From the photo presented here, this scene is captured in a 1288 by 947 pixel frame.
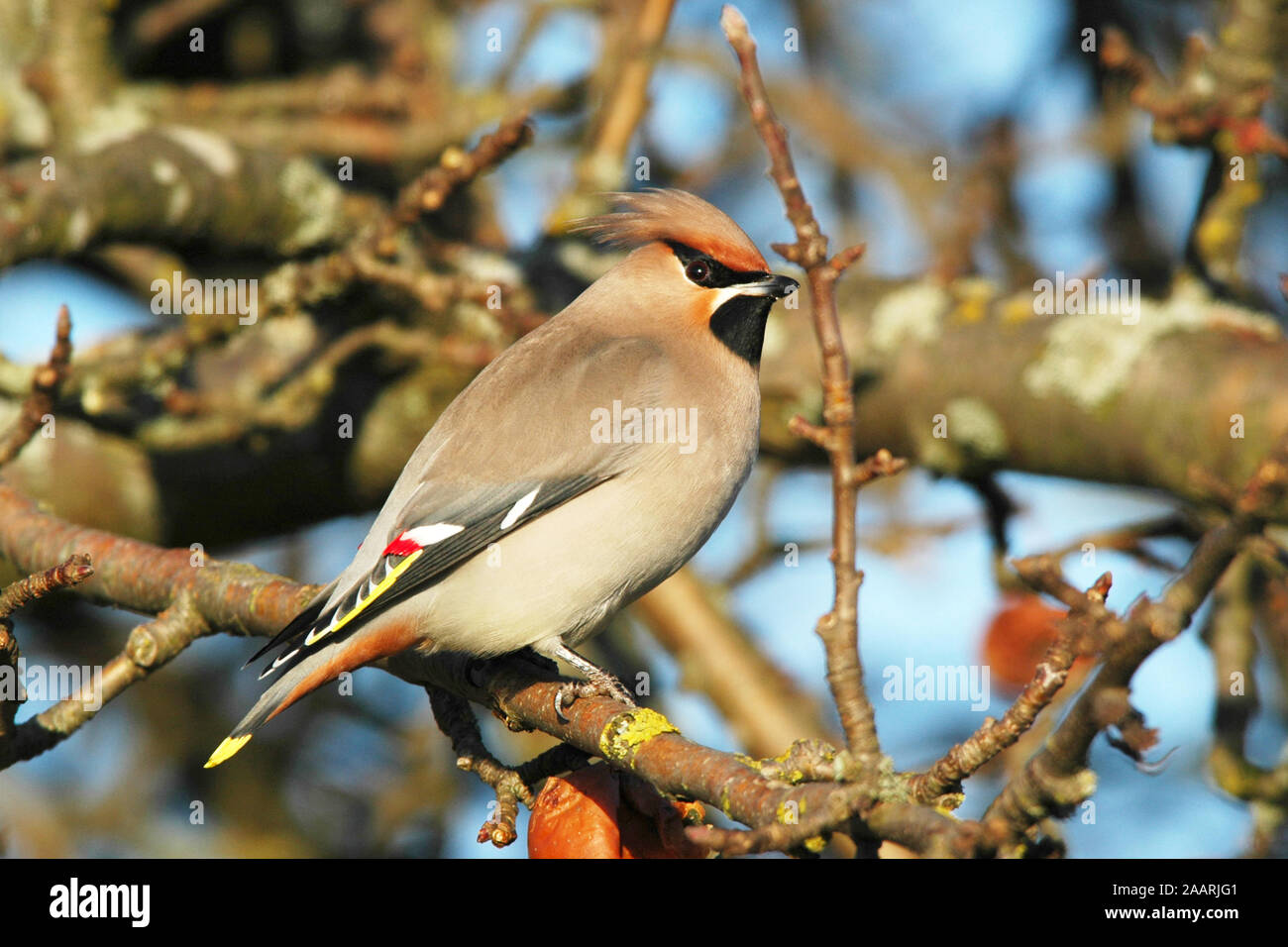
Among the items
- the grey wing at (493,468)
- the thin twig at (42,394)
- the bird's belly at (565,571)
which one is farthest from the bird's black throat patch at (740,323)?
the thin twig at (42,394)

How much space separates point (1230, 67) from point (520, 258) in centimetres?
247

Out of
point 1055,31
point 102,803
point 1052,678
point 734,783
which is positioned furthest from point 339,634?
point 1055,31

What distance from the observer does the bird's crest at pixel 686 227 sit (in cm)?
396

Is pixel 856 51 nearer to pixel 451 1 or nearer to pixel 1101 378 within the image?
pixel 451 1

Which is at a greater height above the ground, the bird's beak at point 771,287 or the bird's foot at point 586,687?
the bird's beak at point 771,287

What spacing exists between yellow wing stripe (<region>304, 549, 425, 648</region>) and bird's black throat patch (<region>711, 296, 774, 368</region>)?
1201 millimetres

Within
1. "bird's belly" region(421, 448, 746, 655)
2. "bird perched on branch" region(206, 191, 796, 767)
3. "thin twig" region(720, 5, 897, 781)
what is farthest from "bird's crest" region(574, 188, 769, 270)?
"thin twig" region(720, 5, 897, 781)

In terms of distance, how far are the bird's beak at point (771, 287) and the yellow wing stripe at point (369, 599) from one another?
1251 millimetres

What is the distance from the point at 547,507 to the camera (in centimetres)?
342

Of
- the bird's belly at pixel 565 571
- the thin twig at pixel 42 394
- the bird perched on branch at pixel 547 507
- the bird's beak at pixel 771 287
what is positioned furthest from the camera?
the bird's beak at pixel 771 287

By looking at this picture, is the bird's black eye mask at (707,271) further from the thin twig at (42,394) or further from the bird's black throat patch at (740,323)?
the thin twig at (42,394)

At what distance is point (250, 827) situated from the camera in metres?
6.33

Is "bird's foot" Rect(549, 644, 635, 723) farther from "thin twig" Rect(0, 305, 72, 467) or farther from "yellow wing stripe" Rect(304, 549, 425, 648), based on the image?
"thin twig" Rect(0, 305, 72, 467)

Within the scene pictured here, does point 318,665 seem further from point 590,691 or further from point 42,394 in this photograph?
point 42,394
